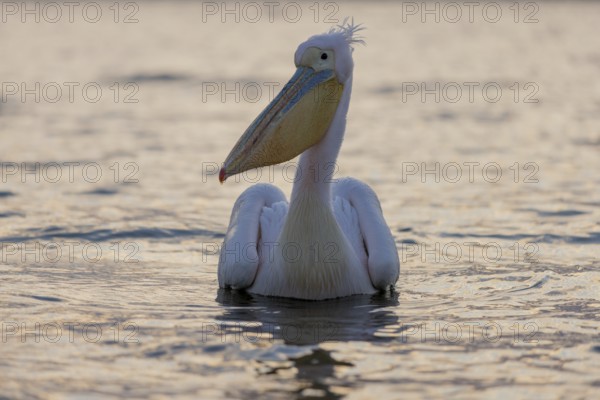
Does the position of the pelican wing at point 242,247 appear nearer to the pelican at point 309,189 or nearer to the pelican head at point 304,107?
the pelican at point 309,189

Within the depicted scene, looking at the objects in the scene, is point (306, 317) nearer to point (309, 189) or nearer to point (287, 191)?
point (309, 189)

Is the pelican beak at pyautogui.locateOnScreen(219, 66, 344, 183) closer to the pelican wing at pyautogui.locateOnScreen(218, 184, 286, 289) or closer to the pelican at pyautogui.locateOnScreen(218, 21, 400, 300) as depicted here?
the pelican at pyautogui.locateOnScreen(218, 21, 400, 300)

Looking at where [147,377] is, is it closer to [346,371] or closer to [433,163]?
[346,371]

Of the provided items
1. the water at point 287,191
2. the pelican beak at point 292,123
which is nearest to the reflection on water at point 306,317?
the water at point 287,191

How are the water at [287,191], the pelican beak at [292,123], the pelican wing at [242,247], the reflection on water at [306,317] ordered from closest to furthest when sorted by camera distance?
the water at [287,191] < the reflection on water at [306,317] < the pelican beak at [292,123] < the pelican wing at [242,247]

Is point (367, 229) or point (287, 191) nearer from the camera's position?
point (367, 229)

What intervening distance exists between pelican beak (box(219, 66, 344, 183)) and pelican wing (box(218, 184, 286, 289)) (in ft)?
1.85

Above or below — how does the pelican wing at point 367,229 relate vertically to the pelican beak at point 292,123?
below

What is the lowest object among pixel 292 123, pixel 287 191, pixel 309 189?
pixel 309 189

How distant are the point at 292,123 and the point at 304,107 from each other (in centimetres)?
12

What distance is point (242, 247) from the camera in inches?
271

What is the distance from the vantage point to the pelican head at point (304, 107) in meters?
6.57

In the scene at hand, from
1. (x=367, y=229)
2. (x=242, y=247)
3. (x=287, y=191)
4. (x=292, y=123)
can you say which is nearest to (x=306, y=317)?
(x=242, y=247)

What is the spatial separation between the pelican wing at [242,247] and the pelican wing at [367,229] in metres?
0.51
